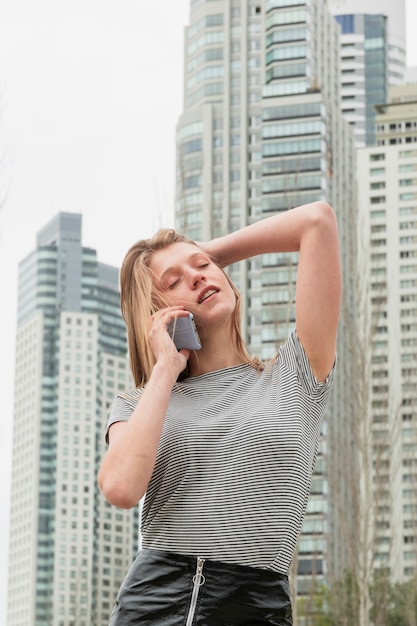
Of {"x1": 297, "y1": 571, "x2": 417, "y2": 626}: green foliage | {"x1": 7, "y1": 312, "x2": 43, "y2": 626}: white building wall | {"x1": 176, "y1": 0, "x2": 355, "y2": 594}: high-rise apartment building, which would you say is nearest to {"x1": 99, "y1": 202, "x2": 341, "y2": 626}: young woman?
{"x1": 297, "y1": 571, "x2": 417, "y2": 626}: green foliage

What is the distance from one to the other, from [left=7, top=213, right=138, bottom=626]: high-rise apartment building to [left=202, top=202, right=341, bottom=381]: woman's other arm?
2894 inches

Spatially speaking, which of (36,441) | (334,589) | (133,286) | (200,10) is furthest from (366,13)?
(133,286)

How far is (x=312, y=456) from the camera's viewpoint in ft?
6.42

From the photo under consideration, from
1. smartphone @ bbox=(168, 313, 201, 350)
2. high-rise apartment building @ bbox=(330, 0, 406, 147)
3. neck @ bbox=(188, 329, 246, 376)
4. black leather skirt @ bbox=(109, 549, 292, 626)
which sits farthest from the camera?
high-rise apartment building @ bbox=(330, 0, 406, 147)

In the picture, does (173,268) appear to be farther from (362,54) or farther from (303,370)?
(362,54)

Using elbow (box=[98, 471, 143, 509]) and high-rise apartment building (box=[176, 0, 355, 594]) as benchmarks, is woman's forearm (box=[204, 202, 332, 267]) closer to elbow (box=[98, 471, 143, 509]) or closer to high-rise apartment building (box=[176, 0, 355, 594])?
elbow (box=[98, 471, 143, 509])

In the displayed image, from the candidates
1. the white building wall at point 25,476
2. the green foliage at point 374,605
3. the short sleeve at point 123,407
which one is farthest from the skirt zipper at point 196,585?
the white building wall at point 25,476

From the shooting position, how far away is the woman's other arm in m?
2.04

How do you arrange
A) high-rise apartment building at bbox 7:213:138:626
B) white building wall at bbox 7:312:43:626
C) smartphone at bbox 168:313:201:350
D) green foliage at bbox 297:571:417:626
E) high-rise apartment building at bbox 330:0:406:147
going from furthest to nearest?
high-rise apartment building at bbox 330:0:406:147 → white building wall at bbox 7:312:43:626 → high-rise apartment building at bbox 7:213:138:626 → green foliage at bbox 297:571:417:626 → smartphone at bbox 168:313:201:350

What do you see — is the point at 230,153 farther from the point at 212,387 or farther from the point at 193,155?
the point at 212,387

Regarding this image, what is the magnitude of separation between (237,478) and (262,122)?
203 ft

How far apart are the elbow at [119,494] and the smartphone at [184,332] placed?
278 mm

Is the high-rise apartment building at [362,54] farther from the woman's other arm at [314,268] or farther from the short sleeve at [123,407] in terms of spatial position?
the short sleeve at [123,407]

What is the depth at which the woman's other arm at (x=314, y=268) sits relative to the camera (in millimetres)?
2043
